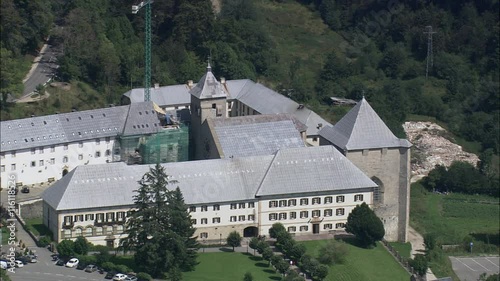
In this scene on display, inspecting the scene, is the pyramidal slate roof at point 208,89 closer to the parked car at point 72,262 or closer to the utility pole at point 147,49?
the utility pole at point 147,49

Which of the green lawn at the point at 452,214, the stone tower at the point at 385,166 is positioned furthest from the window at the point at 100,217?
the green lawn at the point at 452,214

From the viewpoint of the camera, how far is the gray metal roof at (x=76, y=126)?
132 metres

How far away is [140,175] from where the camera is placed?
12362 cm

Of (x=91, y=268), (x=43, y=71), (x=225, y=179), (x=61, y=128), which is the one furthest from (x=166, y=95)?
(x=91, y=268)

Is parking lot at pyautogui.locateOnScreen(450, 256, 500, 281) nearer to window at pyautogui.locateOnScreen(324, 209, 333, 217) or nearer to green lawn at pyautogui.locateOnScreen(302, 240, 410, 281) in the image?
green lawn at pyautogui.locateOnScreen(302, 240, 410, 281)

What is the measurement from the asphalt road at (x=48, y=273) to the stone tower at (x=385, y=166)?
2613cm

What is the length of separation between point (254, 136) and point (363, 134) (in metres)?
9.15

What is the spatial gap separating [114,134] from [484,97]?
50.2m

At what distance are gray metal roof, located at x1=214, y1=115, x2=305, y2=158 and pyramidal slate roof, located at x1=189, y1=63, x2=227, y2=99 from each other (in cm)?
543

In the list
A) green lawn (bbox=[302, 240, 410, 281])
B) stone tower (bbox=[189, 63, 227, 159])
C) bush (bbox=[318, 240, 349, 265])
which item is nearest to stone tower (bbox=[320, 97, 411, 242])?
green lawn (bbox=[302, 240, 410, 281])

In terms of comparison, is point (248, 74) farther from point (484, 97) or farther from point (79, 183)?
point (79, 183)

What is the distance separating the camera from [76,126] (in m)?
136

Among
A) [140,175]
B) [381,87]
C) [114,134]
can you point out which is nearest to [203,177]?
[140,175]

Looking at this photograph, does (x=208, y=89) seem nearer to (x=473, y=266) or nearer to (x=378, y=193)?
(x=378, y=193)
